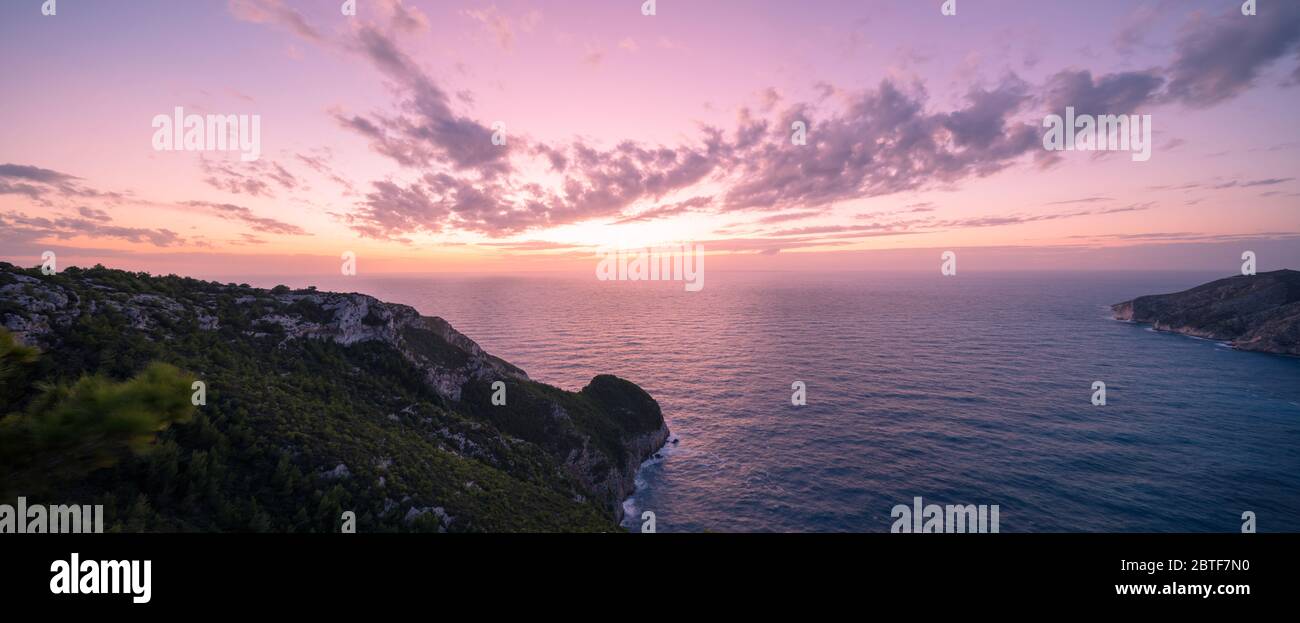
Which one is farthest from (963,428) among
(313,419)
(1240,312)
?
(1240,312)

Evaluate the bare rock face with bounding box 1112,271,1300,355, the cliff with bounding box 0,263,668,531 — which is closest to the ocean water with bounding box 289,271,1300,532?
the bare rock face with bounding box 1112,271,1300,355

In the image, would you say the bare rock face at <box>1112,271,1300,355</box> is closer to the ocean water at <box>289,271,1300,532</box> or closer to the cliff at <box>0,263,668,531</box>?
the ocean water at <box>289,271,1300,532</box>

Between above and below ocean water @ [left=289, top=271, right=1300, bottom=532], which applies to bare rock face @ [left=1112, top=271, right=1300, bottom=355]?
above

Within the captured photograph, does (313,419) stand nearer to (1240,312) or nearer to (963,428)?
(963,428)
